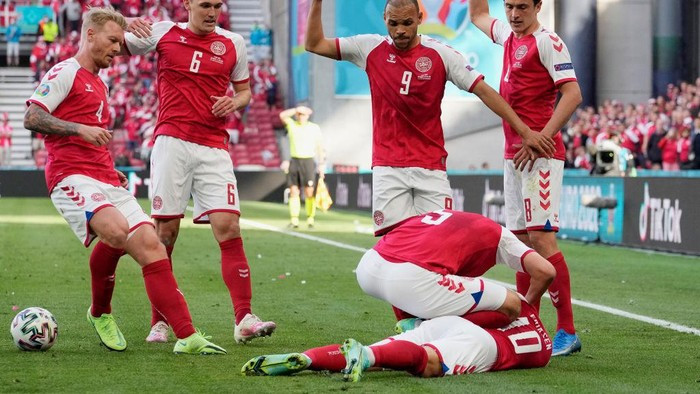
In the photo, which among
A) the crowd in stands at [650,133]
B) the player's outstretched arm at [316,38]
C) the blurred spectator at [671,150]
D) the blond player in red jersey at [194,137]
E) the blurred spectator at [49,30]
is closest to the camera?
the player's outstretched arm at [316,38]

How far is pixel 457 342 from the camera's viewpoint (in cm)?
677

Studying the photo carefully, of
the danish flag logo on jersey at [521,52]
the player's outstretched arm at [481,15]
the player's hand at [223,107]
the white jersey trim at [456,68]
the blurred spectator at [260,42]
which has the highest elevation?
the blurred spectator at [260,42]

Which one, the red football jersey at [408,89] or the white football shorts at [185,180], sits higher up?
the red football jersey at [408,89]

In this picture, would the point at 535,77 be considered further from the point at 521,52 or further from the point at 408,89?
the point at 408,89

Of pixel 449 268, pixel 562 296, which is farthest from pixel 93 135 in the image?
pixel 562 296

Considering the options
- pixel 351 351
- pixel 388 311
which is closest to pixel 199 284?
pixel 388 311

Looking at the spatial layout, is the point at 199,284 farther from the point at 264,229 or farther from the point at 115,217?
the point at 264,229

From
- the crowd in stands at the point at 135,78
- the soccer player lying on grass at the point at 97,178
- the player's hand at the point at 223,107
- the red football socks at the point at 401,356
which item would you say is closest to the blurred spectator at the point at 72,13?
the crowd in stands at the point at 135,78

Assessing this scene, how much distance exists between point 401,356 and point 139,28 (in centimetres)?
320

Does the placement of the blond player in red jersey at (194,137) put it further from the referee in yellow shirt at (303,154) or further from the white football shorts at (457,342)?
the referee in yellow shirt at (303,154)

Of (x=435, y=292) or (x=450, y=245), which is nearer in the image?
(x=435, y=292)

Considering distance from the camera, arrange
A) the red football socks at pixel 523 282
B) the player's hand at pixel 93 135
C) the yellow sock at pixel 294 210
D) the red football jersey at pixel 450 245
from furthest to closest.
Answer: the yellow sock at pixel 294 210
the red football socks at pixel 523 282
the player's hand at pixel 93 135
the red football jersey at pixel 450 245

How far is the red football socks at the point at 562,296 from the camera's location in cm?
812

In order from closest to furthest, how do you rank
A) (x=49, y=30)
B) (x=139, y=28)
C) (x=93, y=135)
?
(x=93, y=135), (x=139, y=28), (x=49, y=30)
